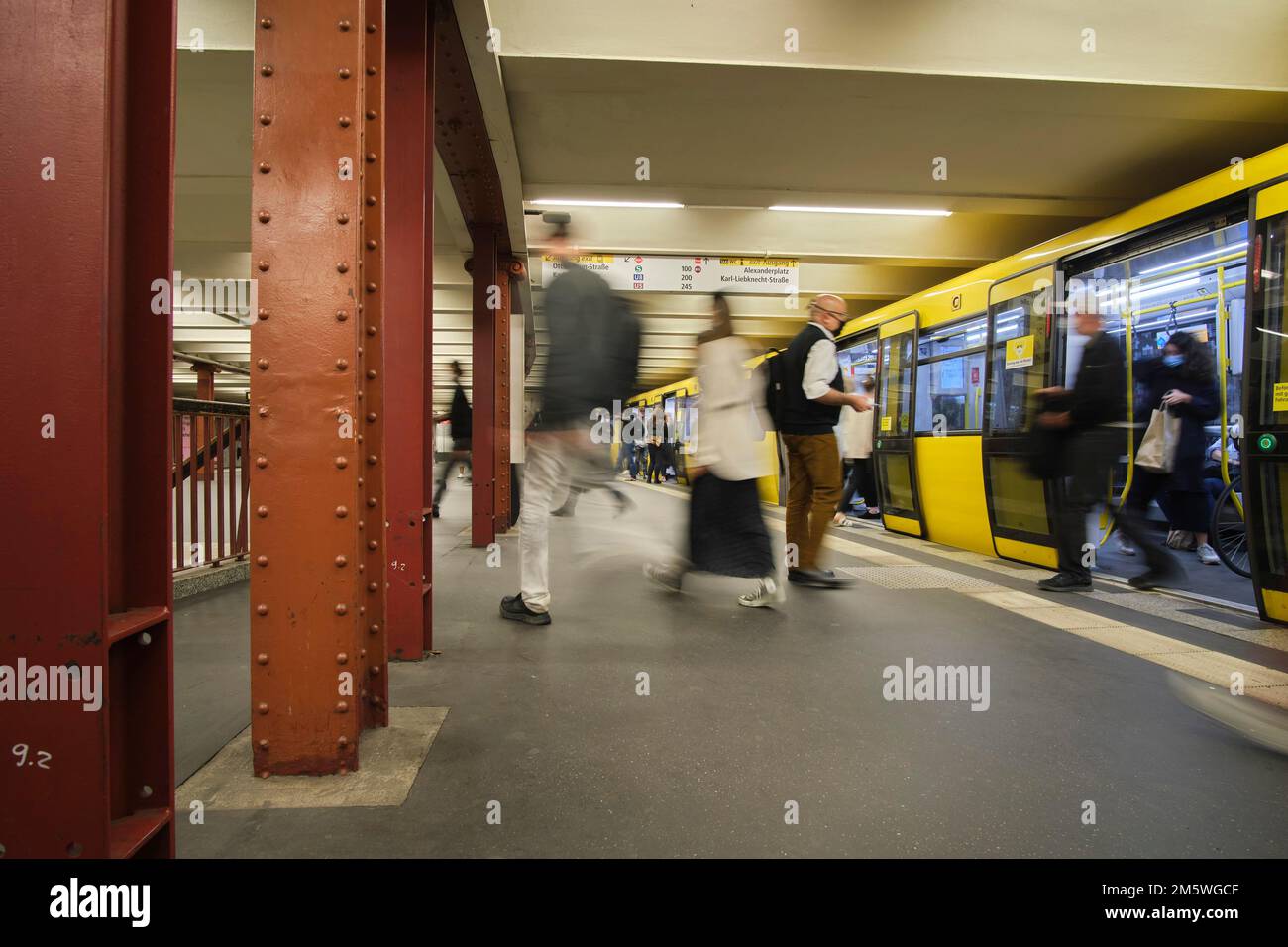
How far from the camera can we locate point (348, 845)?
1.84m

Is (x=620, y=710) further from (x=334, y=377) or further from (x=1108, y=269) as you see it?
(x=1108, y=269)

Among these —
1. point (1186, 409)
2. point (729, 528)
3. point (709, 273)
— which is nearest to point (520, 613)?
point (729, 528)

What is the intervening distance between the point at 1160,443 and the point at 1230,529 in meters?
0.99

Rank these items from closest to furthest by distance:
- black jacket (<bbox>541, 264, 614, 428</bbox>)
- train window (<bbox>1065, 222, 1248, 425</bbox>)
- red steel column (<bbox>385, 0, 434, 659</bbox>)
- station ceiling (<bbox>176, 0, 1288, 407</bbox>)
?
red steel column (<bbox>385, 0, 434, 659</bbox>) < black jacket (<bbox>541, 264, 614, 428</bbox>) < station ceiling (<bbox>176, 0, 1288, 407</bbox>) < train window (<bbox>1065, 222, 1248, 425</bbox>)

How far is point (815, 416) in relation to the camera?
5.21m

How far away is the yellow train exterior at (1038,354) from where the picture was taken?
13.8ft

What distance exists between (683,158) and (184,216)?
6.94 meters

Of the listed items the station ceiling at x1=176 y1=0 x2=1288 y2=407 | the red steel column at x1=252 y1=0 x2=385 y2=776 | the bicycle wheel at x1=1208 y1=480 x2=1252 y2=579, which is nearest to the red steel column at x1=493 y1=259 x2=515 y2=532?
the station ceiling at x1=176 y1=0 x2=1288 y2=407

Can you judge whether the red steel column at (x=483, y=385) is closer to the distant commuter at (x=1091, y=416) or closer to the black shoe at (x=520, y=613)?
the black shoe at (x=520, y=613)

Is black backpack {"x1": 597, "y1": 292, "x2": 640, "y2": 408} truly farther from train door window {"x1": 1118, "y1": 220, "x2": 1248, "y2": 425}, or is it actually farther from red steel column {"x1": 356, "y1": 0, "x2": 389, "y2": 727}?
train door window {"x1": 1118, "y1": 220, "x2": 1248, "y2": 425}

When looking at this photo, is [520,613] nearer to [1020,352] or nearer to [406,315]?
[406,315]

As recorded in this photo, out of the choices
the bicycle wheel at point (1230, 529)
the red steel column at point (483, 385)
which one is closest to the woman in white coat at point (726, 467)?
the red steel column at point (483, 385)

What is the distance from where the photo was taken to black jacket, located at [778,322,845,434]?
5.14 m

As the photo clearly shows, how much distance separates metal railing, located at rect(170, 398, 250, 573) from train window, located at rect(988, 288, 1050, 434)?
664 centimetres
